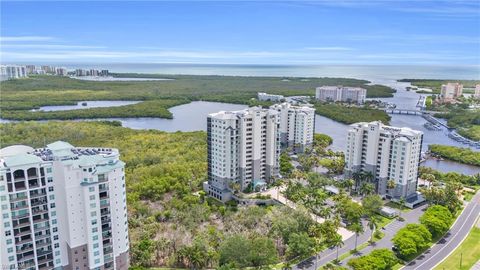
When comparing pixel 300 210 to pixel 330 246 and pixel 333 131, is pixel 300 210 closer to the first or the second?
pixel 330 246

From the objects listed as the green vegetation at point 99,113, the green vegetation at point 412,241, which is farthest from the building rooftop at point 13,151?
the green vegetation at point 99,113

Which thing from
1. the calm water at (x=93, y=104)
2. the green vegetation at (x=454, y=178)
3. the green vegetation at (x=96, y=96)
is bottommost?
Result: the green vegetation at (x=454, y=178)

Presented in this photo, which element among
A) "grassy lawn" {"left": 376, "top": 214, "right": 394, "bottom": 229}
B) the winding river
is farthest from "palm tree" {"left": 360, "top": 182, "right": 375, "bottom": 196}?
the winding river

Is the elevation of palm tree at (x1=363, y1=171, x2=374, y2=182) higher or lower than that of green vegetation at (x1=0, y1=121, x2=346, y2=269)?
higher

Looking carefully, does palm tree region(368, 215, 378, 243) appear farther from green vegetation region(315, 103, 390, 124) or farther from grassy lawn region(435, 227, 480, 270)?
green vegetation region(315, 103, 390, 124)

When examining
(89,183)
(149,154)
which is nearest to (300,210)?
(89,183)

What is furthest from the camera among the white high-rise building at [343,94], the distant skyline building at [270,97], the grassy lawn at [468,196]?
the distant skyline building at [270,97]

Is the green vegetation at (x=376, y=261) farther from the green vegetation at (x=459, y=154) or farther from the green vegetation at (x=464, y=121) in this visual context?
the green vegetation at (x=464, y=121)
